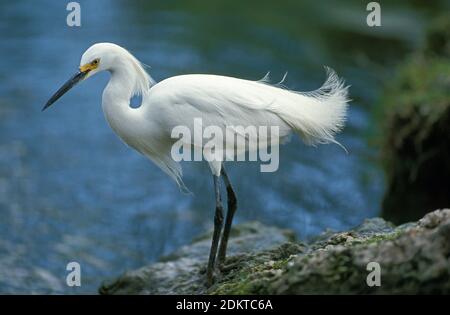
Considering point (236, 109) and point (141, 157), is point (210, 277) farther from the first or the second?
point (141, 157)

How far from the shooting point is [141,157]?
388 inches

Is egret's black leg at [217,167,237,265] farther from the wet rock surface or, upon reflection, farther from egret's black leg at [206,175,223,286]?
the wet rock surface

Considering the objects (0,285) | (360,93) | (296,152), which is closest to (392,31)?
(360,93)

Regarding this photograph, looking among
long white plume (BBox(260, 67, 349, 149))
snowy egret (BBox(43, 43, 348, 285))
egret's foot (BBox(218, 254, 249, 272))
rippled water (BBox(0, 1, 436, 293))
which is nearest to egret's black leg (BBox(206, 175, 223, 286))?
snowy egret (BBox(43, 43, 348, 285))

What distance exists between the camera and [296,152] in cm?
989

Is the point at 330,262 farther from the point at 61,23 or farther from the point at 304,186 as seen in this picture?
the point at 61,23

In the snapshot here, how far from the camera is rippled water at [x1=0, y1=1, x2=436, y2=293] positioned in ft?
26.9

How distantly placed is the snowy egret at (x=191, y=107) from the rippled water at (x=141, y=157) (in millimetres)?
2123

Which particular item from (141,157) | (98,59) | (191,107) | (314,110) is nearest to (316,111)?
(314,110)

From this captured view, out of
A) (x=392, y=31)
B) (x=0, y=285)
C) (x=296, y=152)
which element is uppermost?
(x=392, y=31)

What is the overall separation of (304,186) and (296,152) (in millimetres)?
784

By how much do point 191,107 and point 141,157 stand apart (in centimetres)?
449

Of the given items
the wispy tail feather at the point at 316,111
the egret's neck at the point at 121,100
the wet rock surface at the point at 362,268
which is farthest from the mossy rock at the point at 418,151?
the egret's neck at the point at 121,100

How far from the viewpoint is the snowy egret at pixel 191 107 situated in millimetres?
5434
